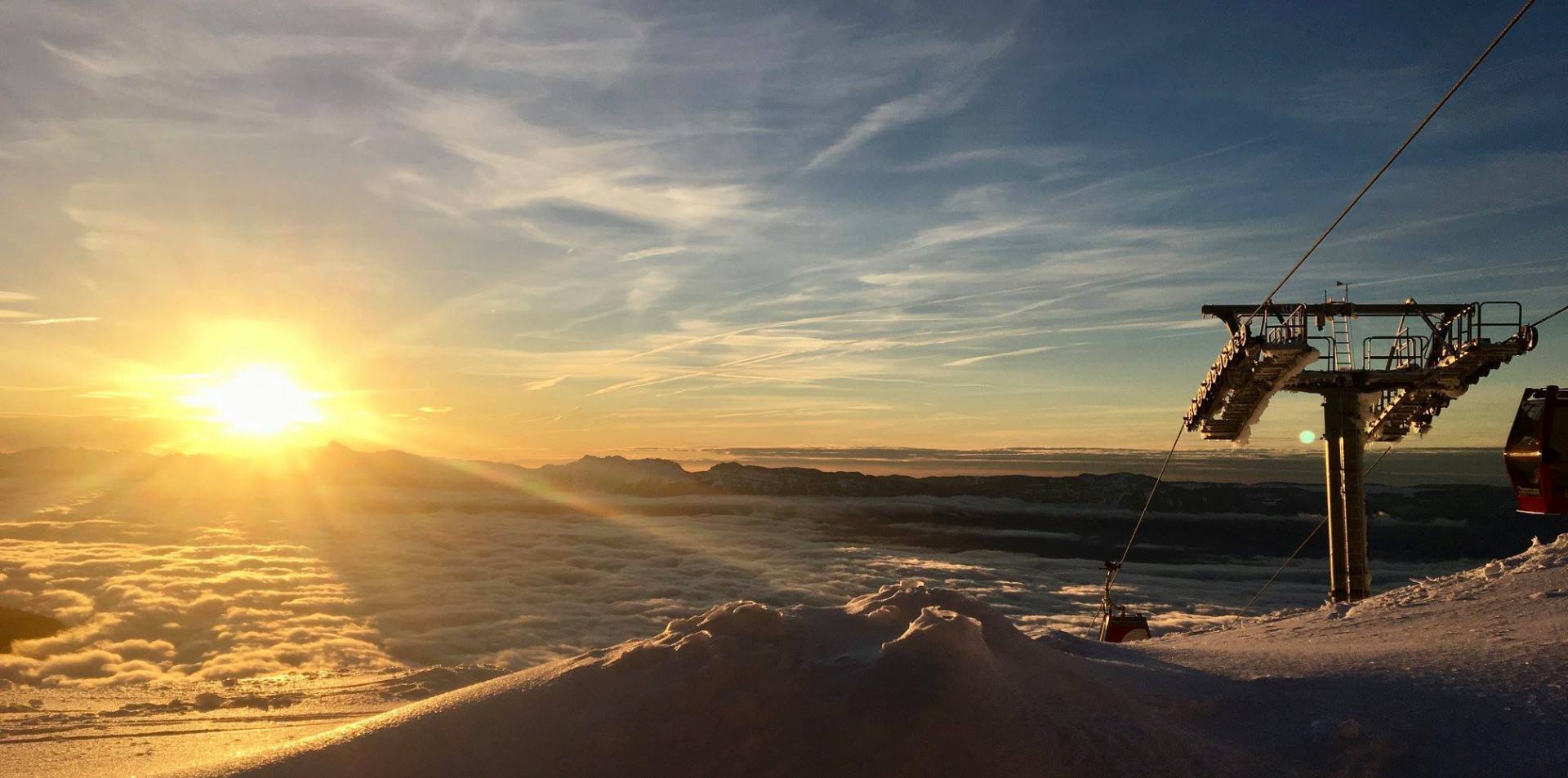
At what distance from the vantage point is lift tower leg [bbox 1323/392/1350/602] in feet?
67.2

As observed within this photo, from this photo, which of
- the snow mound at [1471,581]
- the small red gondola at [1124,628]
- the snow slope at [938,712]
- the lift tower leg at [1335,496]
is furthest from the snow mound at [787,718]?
the lift tower leg at [1335,496]

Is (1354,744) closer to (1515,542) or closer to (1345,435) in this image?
(1345,435)

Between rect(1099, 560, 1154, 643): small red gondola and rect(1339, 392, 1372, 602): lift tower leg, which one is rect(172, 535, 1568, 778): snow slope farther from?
rect(1339, 392, 1372, 602): lift tower leg

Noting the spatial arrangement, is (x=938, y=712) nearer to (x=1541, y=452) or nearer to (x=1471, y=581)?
(x=1541, y=452)

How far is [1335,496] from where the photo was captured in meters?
20.8

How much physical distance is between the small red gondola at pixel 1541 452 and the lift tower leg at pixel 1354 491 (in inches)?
345

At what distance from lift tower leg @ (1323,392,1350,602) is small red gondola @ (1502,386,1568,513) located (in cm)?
877

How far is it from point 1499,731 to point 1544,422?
7770 millimetres

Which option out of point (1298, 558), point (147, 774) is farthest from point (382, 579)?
point (1298, 558)

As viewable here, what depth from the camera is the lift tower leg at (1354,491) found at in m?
20.3

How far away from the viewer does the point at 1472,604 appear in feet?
35.4

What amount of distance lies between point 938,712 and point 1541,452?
1077 centimetres

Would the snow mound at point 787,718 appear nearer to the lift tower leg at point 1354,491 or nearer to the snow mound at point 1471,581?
the snow mound at point 1471,581

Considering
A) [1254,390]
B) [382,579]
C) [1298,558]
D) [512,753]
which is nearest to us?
[512,753]
